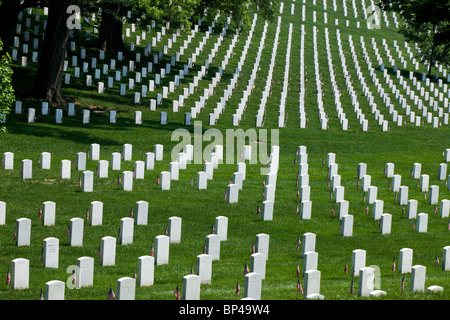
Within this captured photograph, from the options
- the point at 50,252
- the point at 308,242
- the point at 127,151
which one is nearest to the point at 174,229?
the point at 308,242

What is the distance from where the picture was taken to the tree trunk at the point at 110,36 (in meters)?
39.4

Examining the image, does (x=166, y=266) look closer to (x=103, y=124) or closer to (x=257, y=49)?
(x=103, y=124)

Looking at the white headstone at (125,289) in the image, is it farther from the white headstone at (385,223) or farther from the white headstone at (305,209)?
the white headstone at (385,223)

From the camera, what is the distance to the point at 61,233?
53.0 ft

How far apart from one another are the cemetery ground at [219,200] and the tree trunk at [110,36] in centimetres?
591

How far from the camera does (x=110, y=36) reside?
131ft

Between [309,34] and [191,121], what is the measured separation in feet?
98.4

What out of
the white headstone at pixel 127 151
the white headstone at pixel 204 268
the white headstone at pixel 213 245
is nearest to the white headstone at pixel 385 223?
the white headstone at pixel 213 245

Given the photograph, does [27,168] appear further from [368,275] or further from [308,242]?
[368,275]

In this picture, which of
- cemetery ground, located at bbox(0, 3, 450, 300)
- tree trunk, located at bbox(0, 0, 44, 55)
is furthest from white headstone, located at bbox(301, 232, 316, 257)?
tree trunk, located at bbox(0, 0, 44, 55)

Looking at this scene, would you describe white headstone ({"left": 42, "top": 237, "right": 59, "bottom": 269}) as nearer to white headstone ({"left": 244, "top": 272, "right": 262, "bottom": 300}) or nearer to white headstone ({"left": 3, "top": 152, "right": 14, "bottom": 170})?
white headstone ({"left": 244, "top": 272, "right": 262, "bottom": 300})

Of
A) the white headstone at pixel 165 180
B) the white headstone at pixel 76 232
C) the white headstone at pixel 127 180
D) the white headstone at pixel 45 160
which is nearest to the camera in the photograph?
the white headstone at pixel 76 232

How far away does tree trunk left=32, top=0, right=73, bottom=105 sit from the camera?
29250 mm

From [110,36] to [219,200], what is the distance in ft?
71.5
